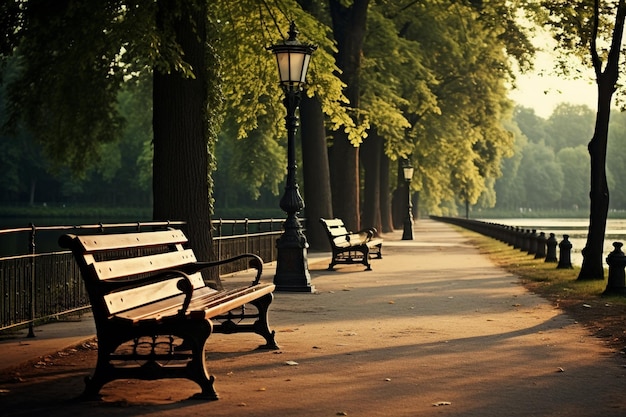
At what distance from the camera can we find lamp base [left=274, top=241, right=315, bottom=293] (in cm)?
1819

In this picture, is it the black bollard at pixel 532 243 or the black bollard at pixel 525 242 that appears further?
the black bollard at pixel 525 242

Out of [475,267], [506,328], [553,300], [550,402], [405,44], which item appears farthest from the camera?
[405,44]

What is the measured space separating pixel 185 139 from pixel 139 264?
6749mm

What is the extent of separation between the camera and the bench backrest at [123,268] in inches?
320

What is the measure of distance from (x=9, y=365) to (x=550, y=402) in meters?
4.76

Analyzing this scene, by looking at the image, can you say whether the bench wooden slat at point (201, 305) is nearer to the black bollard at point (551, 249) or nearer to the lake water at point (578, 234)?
the black bollard at point (551, 249)

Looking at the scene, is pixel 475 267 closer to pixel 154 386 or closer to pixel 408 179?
pixel 154 386

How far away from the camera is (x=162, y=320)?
817 cm

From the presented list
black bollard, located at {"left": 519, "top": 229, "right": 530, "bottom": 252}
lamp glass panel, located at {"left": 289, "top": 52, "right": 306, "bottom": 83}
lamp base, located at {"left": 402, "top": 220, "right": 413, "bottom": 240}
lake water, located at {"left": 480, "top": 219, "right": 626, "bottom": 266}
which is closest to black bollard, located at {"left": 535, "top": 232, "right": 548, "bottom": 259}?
lake water, located at {"left": 480, "top": 219, "right": 626, "bottom": 266}

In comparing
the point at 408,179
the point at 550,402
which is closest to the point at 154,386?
the point at 550,402

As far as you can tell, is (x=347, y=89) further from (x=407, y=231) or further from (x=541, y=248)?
(x=407, y=231)

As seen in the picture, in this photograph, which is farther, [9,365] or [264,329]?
[264,329]

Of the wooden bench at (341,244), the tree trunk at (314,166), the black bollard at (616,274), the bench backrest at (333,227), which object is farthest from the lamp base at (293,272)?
the tree trunk at (314,166)

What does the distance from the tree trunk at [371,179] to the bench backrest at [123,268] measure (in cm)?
3552
